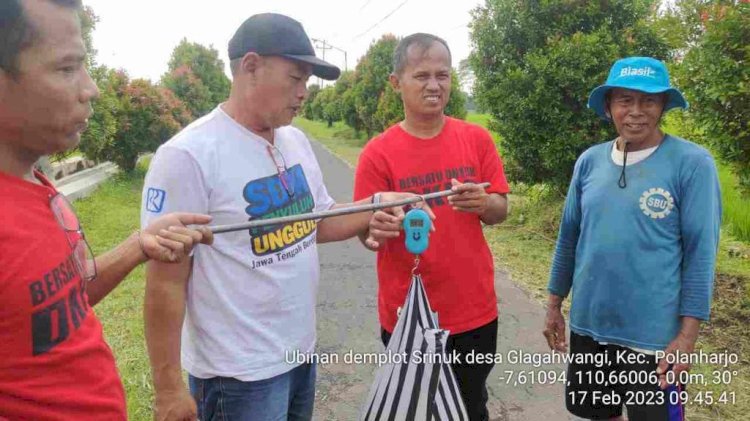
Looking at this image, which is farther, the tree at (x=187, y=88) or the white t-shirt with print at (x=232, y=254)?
the tree at (x=187, y=88)

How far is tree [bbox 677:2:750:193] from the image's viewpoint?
359cm

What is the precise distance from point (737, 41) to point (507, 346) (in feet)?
8.82

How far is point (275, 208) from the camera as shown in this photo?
1.89 metres

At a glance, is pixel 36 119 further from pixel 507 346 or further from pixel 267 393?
pixel 507 346

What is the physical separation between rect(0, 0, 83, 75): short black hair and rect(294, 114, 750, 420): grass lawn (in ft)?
11.5

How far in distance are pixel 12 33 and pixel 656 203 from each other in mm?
2305

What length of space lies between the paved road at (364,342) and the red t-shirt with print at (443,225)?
1.11 metres

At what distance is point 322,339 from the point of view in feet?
13.8

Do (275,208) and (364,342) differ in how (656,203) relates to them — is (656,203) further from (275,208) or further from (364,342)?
(364,342)

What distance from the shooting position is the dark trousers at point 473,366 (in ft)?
8.04

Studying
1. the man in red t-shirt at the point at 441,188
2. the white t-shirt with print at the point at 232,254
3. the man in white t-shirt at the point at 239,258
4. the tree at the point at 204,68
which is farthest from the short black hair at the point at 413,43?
the tree at the point at 204,68

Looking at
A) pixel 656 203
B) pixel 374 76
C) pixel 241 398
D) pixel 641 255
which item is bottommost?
pixel 241 398

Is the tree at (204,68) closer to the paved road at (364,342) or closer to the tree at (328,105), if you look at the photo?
the tree at (328,105)

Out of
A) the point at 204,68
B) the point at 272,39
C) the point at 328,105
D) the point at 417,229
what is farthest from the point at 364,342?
the point at 328,105
